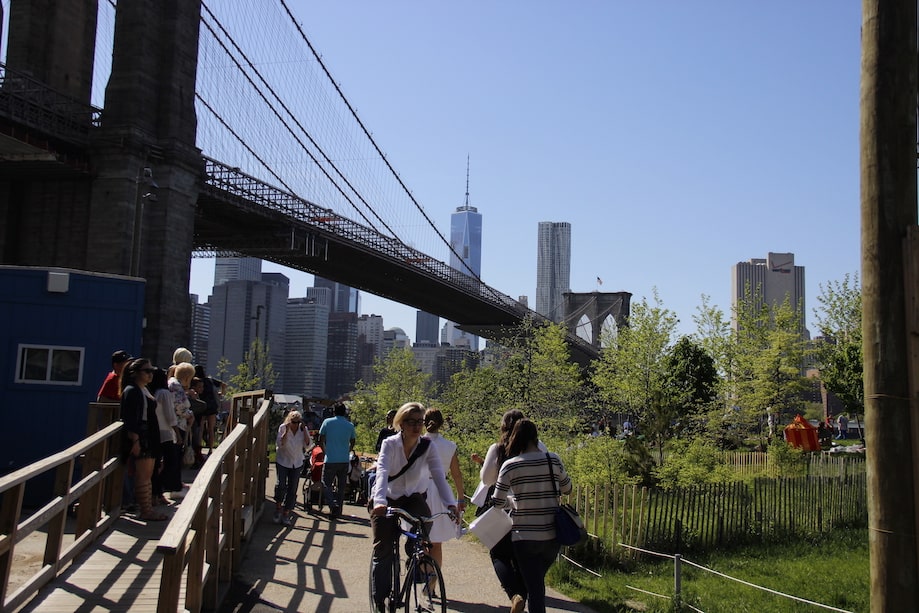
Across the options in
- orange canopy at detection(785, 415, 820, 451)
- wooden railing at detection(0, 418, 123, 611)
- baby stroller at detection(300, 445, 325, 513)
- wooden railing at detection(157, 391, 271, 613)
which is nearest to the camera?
wooden railing at detection(157, 391, 271, 613)

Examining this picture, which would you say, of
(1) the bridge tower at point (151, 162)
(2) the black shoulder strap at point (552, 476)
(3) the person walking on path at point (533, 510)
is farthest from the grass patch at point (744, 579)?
(1) the bridge tower at point (151, 162)

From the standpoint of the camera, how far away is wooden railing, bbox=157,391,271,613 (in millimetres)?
3699

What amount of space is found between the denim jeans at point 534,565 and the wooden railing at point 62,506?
3.01 metres

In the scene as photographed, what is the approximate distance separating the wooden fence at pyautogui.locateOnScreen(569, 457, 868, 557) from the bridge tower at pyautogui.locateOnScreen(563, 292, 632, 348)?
2860 inches

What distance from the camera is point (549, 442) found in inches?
599

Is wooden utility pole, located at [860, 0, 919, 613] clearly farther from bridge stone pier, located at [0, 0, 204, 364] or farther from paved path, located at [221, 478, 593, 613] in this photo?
bridge stone pier, located at [0, 0, 204, 364]

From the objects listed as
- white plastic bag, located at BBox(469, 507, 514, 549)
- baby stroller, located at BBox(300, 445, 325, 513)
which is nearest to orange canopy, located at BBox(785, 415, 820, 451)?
baby stroller, located at BBox(300, 445, 325, 513)

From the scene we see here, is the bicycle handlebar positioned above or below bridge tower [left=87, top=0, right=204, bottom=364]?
below

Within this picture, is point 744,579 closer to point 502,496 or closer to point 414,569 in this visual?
point 502,496

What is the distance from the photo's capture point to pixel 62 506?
558cm

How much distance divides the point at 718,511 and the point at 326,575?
6.09 metres

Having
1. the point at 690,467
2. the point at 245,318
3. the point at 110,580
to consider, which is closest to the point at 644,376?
the point at 690,467

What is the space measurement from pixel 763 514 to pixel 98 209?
22658 millimetres

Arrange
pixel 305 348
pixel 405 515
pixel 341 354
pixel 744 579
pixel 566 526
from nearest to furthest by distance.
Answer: pixel 566 526 < pixel 405 515 < pixel 744 579 < pixel 305 348 < pixel 341 354
